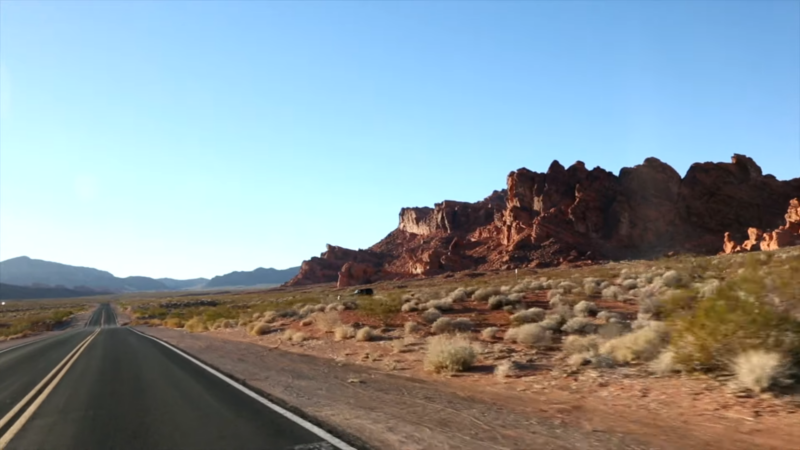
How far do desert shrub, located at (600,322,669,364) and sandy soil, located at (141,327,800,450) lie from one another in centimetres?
86

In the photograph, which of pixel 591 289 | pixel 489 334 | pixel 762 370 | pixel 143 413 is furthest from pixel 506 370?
pixel 591 289

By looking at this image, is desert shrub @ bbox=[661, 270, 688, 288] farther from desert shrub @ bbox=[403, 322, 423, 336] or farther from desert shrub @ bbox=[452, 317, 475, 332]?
desert shrub @ bbox=[403, 322, 423, 336]

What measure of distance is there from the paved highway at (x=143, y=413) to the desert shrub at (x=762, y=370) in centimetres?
611

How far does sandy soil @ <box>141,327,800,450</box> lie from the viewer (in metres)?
7.71

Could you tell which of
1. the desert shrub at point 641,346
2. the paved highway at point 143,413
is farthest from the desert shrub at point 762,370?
the paved highway at point 143,413

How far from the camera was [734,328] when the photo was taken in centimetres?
1001

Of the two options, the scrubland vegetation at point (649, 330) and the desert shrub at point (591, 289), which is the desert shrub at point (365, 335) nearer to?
the scrubland vegetation at point (649, 330)

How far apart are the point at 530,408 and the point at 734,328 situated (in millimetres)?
3541

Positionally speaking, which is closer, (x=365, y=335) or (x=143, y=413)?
(x=143, y=413)

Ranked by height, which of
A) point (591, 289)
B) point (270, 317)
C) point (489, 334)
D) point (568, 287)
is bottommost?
point (489, 334)

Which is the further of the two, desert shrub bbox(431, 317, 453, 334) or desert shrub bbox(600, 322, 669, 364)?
desert shrub bbox(431, 317, 453, 334)

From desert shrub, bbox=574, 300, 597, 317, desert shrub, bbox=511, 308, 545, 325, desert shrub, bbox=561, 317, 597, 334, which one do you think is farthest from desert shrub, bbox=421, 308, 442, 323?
desert shrub, bbox=561, 317, 597, 334

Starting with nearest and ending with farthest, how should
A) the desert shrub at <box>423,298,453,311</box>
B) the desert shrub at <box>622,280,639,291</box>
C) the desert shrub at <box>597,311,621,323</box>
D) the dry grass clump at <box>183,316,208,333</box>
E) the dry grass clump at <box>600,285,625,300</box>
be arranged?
the desert shrub at <box>597,311,621,323</box> → the dry grass clump at <box>600,285,625,300</box> → the desert shrub at <box>423,298,453,311</box> → the desert shrub at <box>622,280,639,291</box> → the dry grass clump at <box>183,316,208,333</box>

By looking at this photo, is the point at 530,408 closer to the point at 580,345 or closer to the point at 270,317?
the point at 580,345
